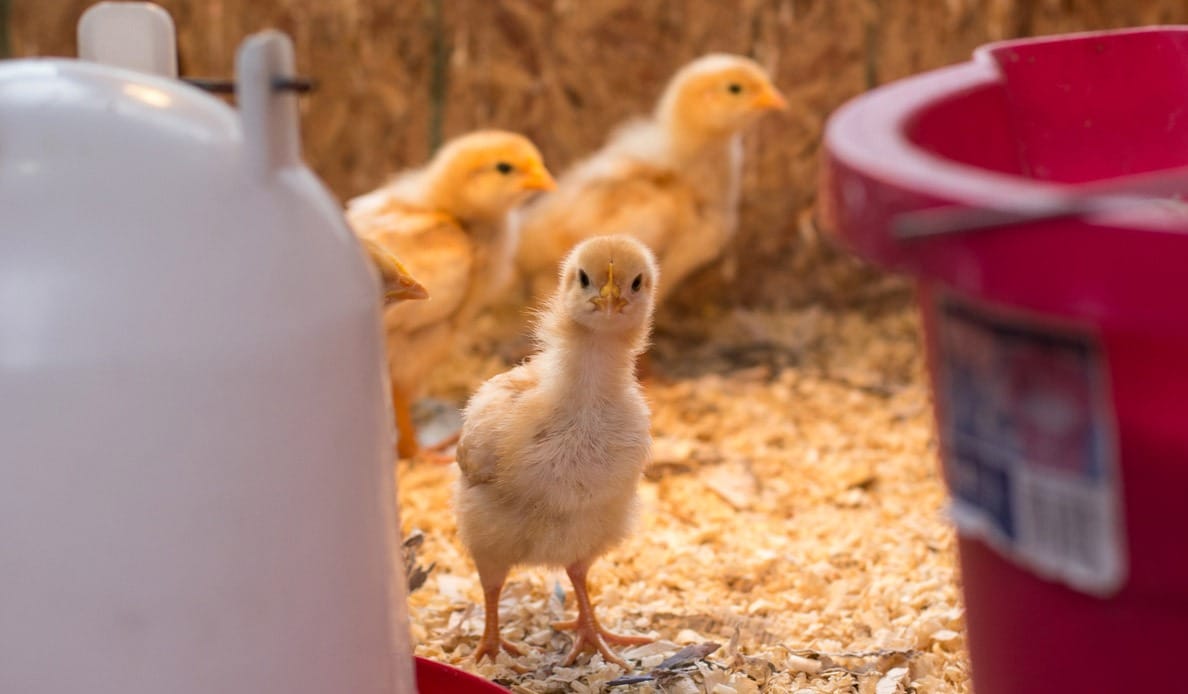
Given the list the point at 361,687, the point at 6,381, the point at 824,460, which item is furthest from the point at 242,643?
the point at 824,460

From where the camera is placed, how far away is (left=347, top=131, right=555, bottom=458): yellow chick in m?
2.44

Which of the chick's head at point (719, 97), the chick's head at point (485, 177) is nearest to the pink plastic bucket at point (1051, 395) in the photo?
the chick's head at point (485, 177)

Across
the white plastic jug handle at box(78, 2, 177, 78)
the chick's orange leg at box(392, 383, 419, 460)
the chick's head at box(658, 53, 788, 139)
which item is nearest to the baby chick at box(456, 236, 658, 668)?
the white plastic jug handle at box(78, 2, 177, 78)

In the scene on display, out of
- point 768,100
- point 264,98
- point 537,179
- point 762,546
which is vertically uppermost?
point 264,98

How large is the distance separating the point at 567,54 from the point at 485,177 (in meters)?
0.73

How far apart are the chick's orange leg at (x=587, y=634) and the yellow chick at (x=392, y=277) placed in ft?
1.39

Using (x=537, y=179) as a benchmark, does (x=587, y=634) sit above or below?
below

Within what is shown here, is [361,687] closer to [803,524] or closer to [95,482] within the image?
[95,482]

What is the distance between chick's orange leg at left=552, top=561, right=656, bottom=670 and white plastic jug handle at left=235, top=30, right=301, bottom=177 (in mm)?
885

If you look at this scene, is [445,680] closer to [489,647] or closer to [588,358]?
[489,647]

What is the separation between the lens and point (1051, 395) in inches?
30.8

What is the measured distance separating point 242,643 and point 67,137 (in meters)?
0.40

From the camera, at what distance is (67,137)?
3.12ft

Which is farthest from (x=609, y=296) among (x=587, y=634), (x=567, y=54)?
(x=567, y=54)
